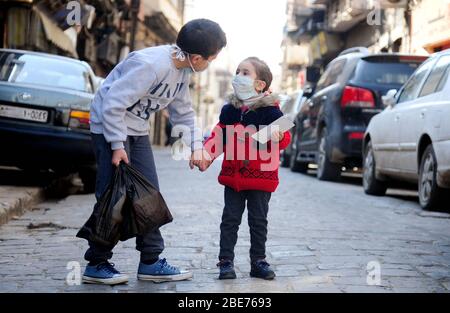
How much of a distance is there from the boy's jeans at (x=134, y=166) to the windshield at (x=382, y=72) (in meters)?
7.11

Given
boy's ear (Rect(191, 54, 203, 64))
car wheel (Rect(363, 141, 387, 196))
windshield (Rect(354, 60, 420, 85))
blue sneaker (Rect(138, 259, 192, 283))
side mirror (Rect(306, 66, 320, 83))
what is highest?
boy's ear (Rect(191, 54, 203, 64))

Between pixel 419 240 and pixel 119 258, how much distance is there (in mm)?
2278

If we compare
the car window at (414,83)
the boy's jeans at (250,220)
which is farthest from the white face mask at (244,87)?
the car window at (414,83)

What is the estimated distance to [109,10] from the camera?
24797 mm

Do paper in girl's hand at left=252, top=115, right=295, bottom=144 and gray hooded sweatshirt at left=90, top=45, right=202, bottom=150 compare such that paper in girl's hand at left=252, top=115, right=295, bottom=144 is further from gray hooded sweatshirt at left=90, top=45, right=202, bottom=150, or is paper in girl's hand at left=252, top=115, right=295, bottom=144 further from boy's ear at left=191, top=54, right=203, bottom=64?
→ boy's ear at left=191, top=54, right=203, bottom=64

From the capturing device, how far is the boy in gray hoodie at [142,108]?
3953 mm

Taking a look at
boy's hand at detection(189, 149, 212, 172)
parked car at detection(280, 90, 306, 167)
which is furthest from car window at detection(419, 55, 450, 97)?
parked car at detection(280, 90, 306, 167)

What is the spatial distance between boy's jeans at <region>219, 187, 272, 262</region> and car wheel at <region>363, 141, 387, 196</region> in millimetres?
5710

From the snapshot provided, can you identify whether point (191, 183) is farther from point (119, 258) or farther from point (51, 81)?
point (119, 258)

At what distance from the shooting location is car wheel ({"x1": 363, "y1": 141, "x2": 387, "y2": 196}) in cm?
978

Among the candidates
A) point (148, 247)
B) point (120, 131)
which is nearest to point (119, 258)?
point (148, 247)

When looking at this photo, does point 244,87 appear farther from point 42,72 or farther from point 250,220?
point 42,72

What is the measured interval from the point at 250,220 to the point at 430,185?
13.1 feet

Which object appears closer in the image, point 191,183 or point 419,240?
point 419,240
